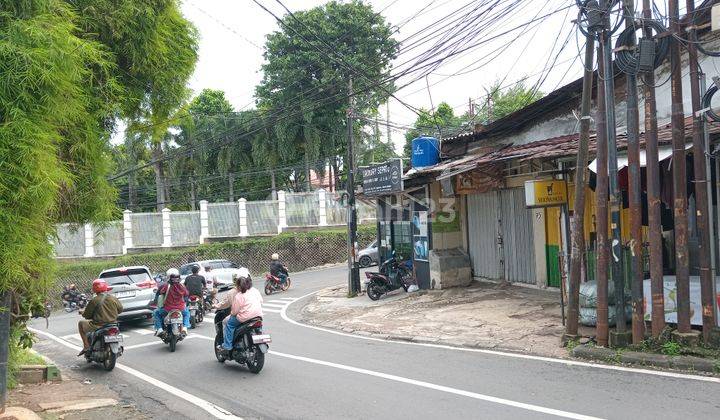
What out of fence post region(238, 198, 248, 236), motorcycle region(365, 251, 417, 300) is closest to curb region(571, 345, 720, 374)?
motorcycle region(365, 251, 417, 300)

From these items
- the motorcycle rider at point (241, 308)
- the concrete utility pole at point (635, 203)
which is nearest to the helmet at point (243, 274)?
the motorcycle rider at point (241, 308)

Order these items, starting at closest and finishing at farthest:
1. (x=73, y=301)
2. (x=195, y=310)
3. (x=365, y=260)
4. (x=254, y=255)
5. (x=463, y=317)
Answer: (x=463, y=317) < (x=195, y=310) < (x=73, y=301) < (x=365, y=260) < (x=254, y=255)

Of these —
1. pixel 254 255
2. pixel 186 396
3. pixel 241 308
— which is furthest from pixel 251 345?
pixel 254 255

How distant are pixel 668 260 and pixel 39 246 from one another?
401 inches

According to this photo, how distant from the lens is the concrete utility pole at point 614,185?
840 cm

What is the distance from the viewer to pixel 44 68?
5137 mm

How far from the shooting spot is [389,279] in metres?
17.2

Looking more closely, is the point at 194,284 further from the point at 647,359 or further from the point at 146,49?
the point at 647,359

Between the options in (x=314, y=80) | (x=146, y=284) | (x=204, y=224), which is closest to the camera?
(x=146, y=284)

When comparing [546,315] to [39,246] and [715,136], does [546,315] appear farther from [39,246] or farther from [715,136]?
[39,246]

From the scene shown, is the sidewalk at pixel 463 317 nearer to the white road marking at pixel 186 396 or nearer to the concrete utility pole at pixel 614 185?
the concrete utility pole at pixel 614 185

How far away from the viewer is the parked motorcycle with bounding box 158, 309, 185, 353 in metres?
10.8

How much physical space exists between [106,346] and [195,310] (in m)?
4.78

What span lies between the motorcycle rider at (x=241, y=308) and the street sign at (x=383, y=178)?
27.0 feet
